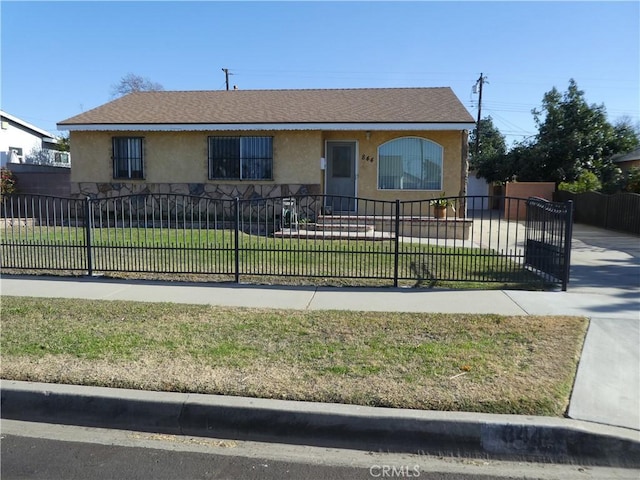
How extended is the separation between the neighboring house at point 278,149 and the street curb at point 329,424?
42.2 ft

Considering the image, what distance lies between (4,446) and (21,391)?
0.63m

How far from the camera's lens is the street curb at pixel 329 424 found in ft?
12.3

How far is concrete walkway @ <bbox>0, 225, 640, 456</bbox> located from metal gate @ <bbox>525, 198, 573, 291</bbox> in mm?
459

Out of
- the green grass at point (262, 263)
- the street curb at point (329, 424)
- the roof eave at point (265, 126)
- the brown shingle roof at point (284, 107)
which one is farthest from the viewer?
the brown shingle roof at point (284, 107)

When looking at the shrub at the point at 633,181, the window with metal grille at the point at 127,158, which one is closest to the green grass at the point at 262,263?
the window with metal grille at the point at 127,158

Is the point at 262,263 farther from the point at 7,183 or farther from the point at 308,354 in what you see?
the point at 7,183

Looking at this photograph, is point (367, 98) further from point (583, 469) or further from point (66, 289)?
point (583, 469)

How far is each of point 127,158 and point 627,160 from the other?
23361 mm

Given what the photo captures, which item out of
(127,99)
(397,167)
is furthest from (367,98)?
(127,99)

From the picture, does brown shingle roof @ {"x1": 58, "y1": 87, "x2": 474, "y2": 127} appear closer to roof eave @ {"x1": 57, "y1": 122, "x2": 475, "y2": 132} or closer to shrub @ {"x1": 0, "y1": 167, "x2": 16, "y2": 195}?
roof eave @ {"x1": 57, "y1": 122, "x2": 475, "y2": 132}

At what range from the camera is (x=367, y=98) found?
19016 millimetres

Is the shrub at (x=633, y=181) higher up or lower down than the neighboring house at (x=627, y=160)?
lower down

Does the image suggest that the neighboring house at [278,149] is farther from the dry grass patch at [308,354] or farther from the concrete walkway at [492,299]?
the dry grass patch at [308,354]

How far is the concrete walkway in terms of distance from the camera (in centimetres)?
497
